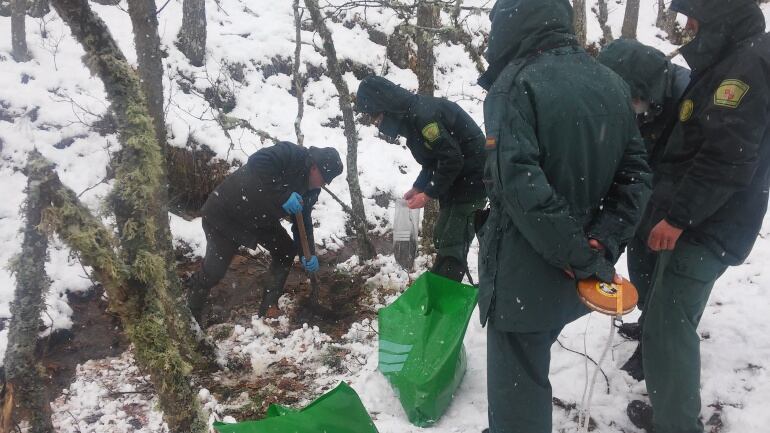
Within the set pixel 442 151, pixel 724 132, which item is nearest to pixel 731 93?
pixel 724 132

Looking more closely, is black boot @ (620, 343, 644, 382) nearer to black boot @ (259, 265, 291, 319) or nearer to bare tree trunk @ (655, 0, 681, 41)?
black boot @ (259, 265, 291, 319)

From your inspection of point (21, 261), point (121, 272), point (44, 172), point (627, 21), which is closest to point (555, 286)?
point (121, 272)

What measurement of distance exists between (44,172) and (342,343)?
2.73m

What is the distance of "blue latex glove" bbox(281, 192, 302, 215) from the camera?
3.96 metres

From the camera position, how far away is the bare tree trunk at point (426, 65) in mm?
4922

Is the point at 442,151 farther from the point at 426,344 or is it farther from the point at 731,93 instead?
the point at 731,93

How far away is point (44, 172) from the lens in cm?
165

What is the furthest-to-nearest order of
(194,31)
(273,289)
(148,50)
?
(194,31)
(273,289)
(148,50)

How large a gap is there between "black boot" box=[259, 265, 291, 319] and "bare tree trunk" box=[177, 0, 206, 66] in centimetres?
531

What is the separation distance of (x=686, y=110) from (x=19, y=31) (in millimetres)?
8563

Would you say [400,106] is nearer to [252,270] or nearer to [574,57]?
[574,57]

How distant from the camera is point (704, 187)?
2061mm

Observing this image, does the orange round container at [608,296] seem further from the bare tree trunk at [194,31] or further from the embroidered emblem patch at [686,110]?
the bare tree trunk at [194,31]

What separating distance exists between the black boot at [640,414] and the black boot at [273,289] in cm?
288
